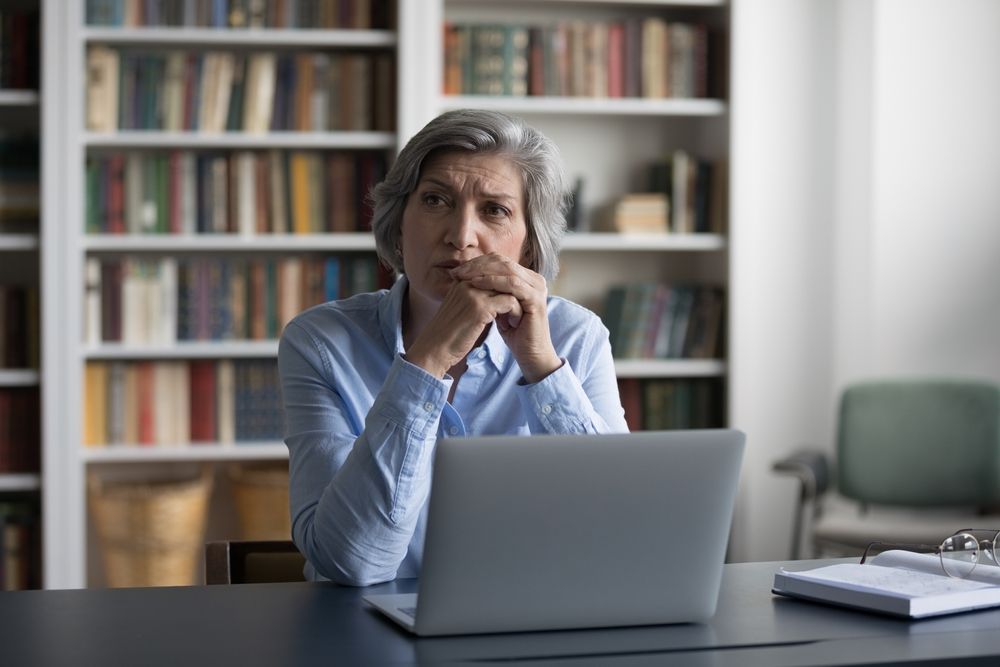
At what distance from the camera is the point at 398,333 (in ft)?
5.95

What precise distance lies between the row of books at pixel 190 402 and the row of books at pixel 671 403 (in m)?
1.12

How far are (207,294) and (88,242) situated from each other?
375 millimetres

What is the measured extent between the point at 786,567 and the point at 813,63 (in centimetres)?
290

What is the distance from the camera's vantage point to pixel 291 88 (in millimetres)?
3670

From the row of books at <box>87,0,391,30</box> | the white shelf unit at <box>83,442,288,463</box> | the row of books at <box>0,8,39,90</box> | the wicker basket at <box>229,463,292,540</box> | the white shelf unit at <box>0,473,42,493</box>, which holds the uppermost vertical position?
the row of books at <box>87,0,391,30</box>

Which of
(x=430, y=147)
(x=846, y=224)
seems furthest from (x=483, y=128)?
(x=846, y=224)

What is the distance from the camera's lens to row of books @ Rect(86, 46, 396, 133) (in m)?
3.62

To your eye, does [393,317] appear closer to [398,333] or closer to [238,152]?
[398,333]

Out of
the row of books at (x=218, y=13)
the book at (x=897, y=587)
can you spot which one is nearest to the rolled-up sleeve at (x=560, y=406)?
the book at (x=897, y=587)

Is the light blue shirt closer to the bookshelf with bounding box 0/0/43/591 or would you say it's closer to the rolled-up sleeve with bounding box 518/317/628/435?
the rolled-up sleeve with bounding box 518/317/628/435

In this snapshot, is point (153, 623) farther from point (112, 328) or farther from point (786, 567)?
point (112, 328)

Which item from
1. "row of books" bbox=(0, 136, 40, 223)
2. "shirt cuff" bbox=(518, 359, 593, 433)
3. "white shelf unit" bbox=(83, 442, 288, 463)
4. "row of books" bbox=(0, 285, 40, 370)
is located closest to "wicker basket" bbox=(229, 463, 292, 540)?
"white shelf unit" bbox=(83, 442, 288, 463)

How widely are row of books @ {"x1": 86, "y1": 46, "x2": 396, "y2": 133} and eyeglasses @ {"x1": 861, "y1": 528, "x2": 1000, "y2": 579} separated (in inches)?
101

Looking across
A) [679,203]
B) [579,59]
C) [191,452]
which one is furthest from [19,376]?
[679,203]
